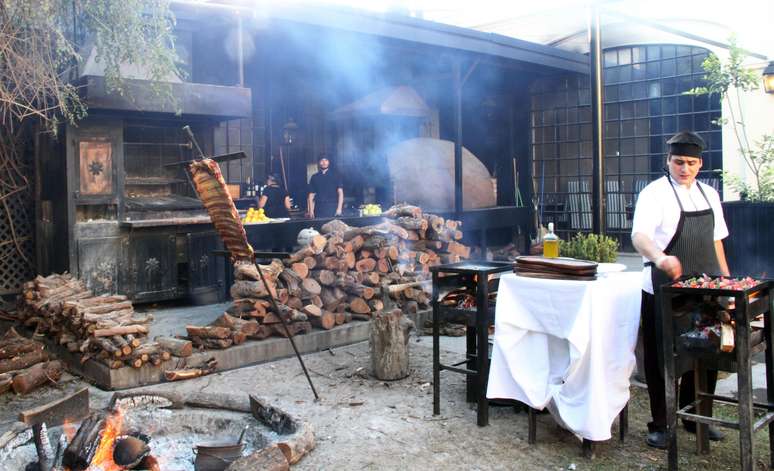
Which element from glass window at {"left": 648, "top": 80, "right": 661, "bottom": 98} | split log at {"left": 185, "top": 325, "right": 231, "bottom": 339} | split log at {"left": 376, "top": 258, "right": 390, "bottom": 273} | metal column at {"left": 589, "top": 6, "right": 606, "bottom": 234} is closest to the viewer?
split log at {"left": 185, "top": 325, "right": 231, "bottom": 339}

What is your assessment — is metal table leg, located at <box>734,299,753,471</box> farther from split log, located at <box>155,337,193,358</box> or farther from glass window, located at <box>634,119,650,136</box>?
glass window, located at <box>634,119,650,136</box>

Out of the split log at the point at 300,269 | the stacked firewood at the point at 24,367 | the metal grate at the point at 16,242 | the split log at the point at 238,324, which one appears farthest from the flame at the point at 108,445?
the metal grate at the point at 16,242

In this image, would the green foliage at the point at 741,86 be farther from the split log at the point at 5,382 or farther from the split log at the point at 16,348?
the split log at the point at 5,382

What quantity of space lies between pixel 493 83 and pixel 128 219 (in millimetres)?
9512

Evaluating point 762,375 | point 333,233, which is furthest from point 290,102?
point 762,375

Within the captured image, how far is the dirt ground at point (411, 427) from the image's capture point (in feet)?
13.9

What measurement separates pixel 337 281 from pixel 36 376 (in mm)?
3107

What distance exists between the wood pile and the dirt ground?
50 cm

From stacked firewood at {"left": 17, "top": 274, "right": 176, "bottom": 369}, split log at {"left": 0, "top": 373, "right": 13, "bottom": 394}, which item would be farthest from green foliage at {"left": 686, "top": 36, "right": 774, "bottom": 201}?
split log at {"left": 0, "top": 373, "right": 13, "bottom": 394}

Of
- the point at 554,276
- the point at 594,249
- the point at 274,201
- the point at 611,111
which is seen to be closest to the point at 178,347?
the point at 554,276

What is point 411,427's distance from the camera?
4.85 meters

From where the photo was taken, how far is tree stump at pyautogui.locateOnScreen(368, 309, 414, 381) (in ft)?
19.6

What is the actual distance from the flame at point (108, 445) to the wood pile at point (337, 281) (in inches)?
95.0

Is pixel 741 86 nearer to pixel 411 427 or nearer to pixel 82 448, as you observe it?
pixel 411 427
